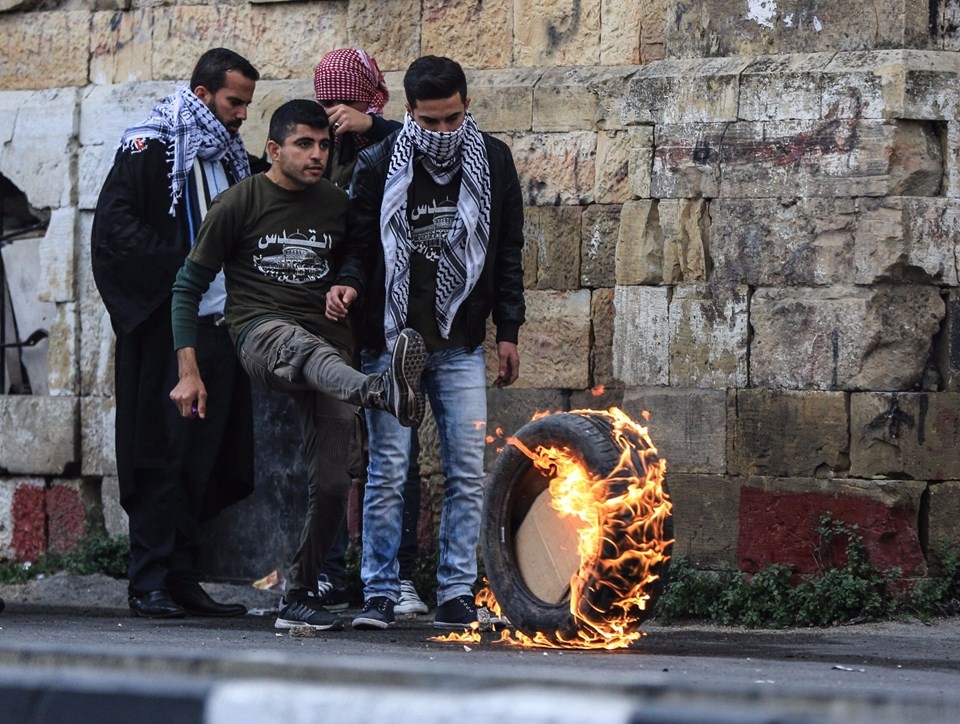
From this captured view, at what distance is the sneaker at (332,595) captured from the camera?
7.92m

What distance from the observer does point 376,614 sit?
698cm

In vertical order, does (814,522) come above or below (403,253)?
below

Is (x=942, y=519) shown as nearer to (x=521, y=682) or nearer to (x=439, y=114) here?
(x=439, y=114)

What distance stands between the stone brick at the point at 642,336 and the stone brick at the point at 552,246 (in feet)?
1.26

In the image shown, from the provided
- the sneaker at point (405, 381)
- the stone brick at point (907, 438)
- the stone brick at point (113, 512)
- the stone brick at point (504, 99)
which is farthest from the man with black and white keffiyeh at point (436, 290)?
the stone brick at point (113, 512)

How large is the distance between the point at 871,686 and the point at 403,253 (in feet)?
8.98

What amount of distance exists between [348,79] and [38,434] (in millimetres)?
2767

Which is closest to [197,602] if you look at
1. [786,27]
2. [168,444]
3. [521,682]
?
[168,444]

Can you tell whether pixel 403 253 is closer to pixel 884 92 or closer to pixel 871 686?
pixel 884 92

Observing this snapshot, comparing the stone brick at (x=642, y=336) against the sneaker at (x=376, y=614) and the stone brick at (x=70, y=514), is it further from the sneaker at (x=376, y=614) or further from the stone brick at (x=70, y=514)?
the stone brick at (x=70, y=514)

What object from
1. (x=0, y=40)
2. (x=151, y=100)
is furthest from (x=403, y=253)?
(x=0, y=40)

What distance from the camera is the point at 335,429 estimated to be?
6758 millimetres

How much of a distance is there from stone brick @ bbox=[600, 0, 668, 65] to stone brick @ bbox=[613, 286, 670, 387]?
108cm

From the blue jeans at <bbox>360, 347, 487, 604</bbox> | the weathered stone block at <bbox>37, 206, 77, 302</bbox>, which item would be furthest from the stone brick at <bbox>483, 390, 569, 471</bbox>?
the weathered stone block at <bbox>37, 206, 77, 302</bbox>
